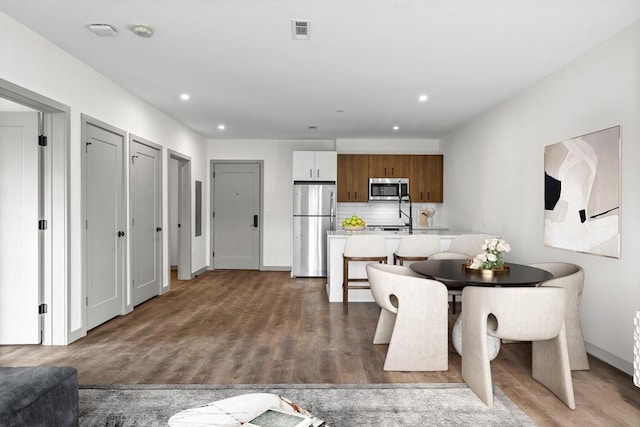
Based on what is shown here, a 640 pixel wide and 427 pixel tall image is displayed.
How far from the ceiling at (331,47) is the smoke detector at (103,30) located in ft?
0.15

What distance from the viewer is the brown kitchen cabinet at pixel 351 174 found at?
7887mm

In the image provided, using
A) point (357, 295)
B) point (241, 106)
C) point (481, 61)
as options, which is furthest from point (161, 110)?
point (481, 61)

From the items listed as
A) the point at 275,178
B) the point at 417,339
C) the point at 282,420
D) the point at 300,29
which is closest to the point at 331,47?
the point at 300,29

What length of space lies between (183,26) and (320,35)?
1.07 metres

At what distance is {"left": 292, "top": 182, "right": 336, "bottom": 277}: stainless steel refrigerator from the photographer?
770cm

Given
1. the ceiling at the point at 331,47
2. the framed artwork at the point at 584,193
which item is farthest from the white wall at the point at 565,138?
the ceiling at the point at 331,47

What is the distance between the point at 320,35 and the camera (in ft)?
11.1

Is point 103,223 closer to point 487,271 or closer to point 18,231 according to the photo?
point 18,231

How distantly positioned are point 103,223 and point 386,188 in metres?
4.97

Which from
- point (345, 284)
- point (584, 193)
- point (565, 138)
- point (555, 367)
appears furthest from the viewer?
point (345, 284)

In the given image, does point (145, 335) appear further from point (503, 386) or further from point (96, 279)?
point (503, 386)

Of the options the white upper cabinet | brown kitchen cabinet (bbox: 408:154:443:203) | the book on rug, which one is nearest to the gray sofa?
the book on rug

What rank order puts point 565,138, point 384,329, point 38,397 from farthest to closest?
point 565,138 < point 384,329 < point 38,397

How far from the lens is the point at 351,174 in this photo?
7.90 metres
